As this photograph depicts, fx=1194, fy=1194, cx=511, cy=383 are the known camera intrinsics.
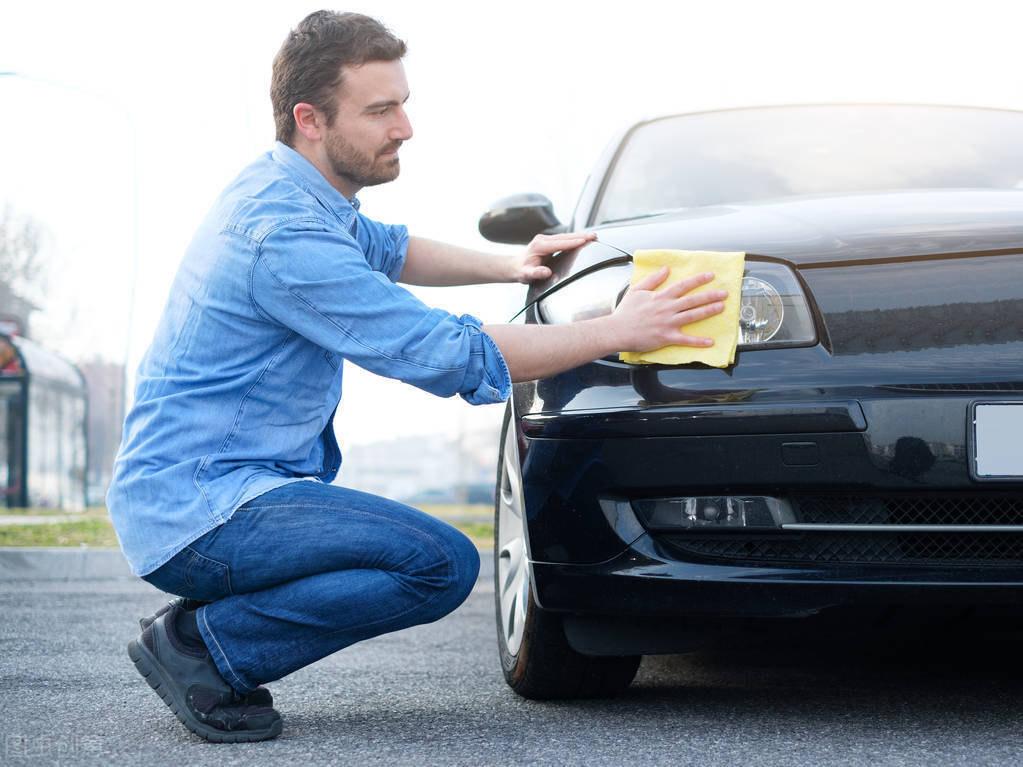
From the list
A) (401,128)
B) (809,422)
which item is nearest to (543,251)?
(401,128)

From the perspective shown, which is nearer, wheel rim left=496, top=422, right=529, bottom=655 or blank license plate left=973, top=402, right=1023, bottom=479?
blank license plate left=973, top=402, right=1023, bottom=479

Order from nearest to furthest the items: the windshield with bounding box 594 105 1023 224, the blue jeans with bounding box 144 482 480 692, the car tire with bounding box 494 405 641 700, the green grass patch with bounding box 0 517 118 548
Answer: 1. the blue jeans with bounding box 144 482 480 692
2. the car tire with bounding box 494 405 641 700
3. the windshield with bounding box 594 105 1023 224
4. the green grass patch with bounding box 0 517 118 548

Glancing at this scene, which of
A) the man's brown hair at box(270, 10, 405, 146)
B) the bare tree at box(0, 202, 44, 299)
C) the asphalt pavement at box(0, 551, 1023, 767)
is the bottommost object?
the bare tree at box(0, 202, 44, 299)

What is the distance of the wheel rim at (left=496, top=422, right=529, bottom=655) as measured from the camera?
93.9 inches

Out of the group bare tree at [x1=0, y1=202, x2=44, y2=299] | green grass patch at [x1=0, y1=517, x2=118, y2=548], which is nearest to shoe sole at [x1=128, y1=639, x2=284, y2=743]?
green grass patch at [x1=0, y1=517, x2=118, y2=548]

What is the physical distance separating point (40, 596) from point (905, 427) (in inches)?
136

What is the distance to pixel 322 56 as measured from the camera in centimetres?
235

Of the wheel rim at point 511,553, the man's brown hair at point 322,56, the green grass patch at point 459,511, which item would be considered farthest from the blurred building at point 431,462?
the man's brown hair at point 322,56

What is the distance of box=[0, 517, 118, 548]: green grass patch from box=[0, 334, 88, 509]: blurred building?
2274mm

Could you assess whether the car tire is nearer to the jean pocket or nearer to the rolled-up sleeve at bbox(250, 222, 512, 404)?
the rolled-up sleeve at bbox(250, 222, 512, 404)

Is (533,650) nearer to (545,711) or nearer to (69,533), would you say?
(545,711)

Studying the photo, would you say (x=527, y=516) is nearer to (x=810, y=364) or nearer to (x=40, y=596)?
(x=810, y=364)

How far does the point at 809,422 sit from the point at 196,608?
3.88ft

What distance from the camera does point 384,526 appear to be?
7.06ft
